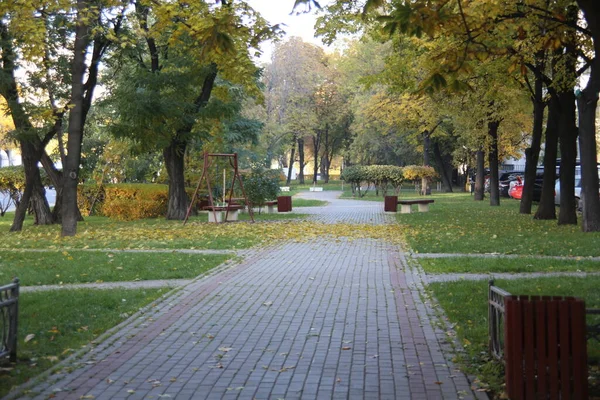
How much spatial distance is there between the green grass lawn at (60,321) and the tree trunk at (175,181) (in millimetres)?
16660

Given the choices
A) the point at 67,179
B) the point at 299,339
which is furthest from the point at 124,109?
the point at 299,339

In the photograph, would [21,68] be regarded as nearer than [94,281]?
No

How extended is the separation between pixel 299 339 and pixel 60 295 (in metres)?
3.78

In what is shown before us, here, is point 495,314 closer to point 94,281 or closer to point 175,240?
point 94,281

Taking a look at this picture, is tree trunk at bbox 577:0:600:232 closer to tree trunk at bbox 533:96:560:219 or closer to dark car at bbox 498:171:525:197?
tree trunk at bbox 533:96:560:219

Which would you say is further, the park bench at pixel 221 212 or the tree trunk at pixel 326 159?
the tree trunk at pixel 326 159

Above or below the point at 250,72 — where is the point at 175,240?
below

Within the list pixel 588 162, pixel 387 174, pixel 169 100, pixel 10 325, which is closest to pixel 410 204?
pixel 169 100

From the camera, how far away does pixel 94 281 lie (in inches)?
449

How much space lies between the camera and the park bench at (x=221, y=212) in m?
24.5

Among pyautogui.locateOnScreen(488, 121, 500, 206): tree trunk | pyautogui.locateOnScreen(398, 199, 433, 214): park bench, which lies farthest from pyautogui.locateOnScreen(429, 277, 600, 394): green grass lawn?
pyautogui.locateOnScreen(488, 121, 500, 206): tree trunk

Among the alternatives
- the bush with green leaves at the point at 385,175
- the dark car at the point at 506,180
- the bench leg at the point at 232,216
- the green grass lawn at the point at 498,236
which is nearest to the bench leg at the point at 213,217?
the bench leg at the point at 232,216

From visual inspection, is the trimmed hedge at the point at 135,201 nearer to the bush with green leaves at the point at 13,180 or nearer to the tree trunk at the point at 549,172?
the bush with green leaves at the point at 13,180

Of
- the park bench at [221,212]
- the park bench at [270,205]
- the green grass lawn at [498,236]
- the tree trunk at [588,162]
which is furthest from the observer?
the park bench at [270,205]
